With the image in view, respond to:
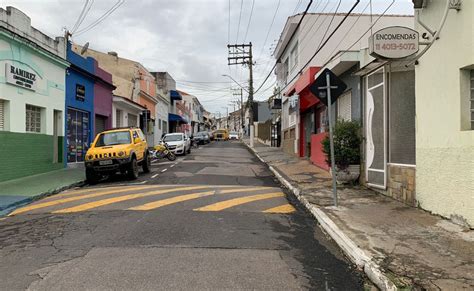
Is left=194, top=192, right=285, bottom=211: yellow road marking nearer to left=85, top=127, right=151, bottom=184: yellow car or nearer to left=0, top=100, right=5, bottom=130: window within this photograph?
left=85, top=127, right=151, bottom=184: yellow car

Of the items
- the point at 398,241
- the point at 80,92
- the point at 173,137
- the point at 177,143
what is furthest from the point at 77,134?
the point at 398,241

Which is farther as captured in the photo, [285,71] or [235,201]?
[285,71]

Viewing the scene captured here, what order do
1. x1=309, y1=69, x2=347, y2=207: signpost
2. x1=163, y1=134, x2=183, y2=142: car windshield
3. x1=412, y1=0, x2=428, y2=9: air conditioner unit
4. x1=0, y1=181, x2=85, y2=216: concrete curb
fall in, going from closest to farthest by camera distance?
x1=412, y1=0, x2=428, y2=9: air conditioner unit < x1=309, y1=69, x2=347, y2=207: signpost < x1=0, y1=181, x2=85, y2=216: concrete curb < x1=163, y1=134, x2=183, y2=142: car windshield

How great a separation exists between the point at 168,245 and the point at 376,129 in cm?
713

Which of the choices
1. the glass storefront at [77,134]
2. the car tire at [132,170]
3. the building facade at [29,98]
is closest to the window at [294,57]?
the glass storefront at [77,134]

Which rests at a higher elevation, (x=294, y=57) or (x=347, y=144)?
(x=294, y=57)

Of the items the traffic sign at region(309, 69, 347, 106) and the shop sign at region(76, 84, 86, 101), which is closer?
the traffic sign at region(309, 69, 347, 106)

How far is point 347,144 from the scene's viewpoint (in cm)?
1225

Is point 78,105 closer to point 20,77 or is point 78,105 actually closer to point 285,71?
point 20,77

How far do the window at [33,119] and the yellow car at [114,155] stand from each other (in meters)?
2.42

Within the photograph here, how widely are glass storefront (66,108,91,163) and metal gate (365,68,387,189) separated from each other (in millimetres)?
13503

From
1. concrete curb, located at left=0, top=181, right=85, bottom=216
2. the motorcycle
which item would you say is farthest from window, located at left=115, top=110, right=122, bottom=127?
concrete curb, located at left=0, top=181, right=85, bottom=216

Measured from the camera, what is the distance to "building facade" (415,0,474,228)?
700cm

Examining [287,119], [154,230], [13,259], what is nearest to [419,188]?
[154,230]
